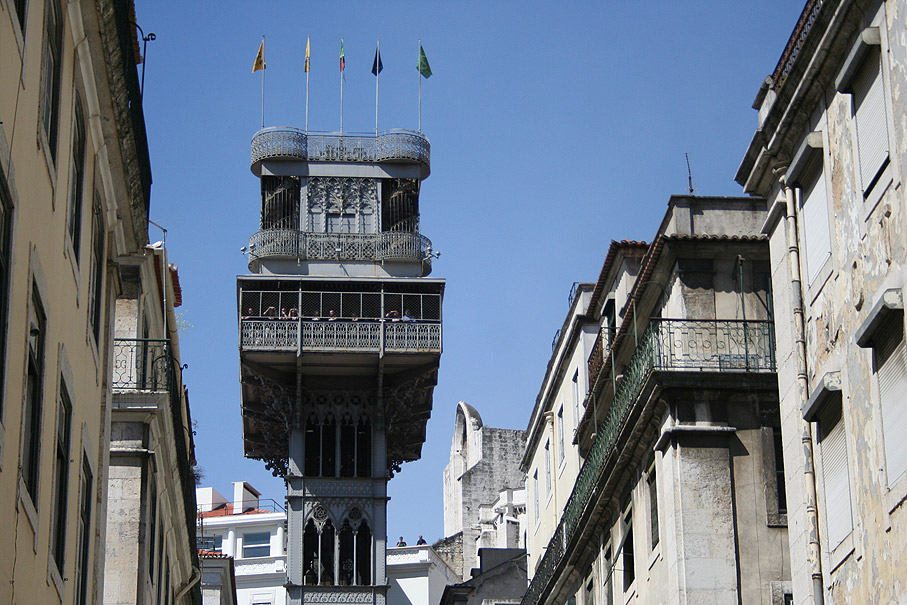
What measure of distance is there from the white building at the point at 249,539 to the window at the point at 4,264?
200 feet

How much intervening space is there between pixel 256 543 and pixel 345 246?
29.7m

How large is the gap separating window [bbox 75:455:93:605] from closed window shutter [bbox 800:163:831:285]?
7.46 meters

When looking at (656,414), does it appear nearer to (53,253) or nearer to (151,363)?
(151,363)

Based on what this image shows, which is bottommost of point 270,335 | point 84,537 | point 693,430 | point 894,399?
point 84,537

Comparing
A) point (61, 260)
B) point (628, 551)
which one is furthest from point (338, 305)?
point (61, 260)

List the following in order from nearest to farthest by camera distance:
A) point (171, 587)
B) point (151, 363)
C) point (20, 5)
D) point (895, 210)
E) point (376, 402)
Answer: point (20, 5)
point (895, 210)
point (151, 363)
point (171, 587)
point (376, 402)

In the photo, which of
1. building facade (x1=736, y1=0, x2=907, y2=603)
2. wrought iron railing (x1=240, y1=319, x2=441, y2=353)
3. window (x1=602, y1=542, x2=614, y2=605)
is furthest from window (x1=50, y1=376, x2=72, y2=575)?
wrought iron railing (x1=240, y1=319, x2=441, y2=353)

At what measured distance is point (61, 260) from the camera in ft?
51.6

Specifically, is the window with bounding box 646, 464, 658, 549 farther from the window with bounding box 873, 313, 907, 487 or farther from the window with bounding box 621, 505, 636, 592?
the window with bounding box 873, 313, 907, 487

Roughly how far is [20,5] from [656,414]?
14.7 meters

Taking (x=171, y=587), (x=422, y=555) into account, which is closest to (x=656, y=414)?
(x=171, y=587)

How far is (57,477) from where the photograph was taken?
16.0m

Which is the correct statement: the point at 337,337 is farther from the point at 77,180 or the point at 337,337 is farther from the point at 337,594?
the point at 77,180

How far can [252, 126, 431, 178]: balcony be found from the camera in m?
59.5
